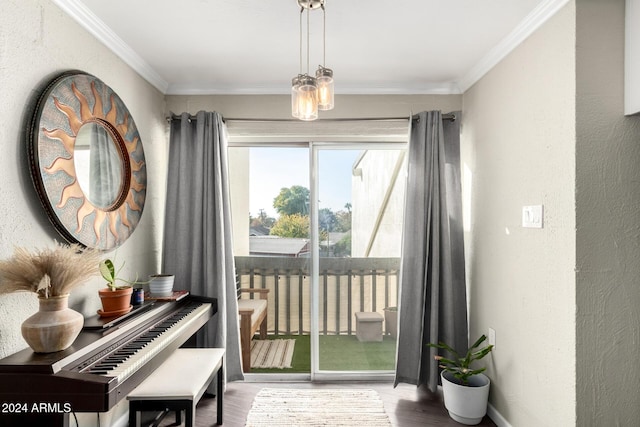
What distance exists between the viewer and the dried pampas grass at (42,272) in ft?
5.08

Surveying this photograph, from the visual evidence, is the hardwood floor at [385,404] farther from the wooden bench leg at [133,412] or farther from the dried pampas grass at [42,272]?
the dried pampas grass at [42,272]

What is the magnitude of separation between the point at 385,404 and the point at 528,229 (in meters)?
1.68

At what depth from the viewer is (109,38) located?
2.38 m

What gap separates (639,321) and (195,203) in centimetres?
287

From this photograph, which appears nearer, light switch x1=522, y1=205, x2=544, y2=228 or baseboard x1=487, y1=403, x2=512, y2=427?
light switch x1=522, y1=205, x2=544, y2=228

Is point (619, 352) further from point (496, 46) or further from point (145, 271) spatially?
point (145, 271)

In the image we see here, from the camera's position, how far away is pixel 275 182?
11.3ft

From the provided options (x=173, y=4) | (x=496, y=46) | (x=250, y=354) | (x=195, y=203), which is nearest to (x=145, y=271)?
(x=195, y=203)

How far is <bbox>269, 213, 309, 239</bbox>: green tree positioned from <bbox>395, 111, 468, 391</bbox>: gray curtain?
0.87 metres

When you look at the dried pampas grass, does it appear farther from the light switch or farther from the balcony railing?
the light switch

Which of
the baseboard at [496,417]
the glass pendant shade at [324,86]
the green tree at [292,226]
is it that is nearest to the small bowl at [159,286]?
the green tree at [292,226]

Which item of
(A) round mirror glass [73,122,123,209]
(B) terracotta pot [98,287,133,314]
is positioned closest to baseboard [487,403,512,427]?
(B) terracotta pot [98,287,133,314]

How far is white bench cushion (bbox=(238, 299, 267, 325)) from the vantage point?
3371mm

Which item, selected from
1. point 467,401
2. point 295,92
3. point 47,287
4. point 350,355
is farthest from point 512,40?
point 47,287
